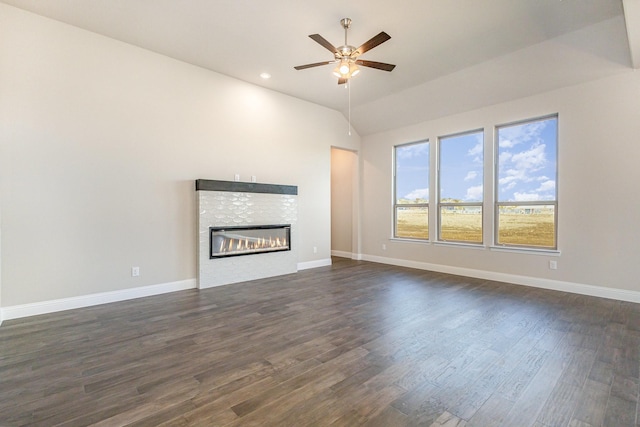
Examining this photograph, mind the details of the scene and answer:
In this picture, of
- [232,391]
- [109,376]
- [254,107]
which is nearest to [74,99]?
[254,107]

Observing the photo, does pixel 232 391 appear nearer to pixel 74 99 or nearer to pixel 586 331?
pixel 586 331

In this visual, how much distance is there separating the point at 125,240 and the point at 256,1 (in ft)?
11.2

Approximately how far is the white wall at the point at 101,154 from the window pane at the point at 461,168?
12.4 ft

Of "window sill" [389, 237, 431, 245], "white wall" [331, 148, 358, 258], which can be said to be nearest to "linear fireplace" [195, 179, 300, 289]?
"white wall" [331, 148, 358, 258]

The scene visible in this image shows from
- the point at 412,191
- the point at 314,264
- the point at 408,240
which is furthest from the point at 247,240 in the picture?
the point at 412,191

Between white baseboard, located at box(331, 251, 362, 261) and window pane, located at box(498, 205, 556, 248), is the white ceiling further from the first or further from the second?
white baseboard, located at box(331, 251, 362, 261)

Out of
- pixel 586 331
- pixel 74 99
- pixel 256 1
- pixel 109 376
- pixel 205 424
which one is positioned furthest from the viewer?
pixel 74 99

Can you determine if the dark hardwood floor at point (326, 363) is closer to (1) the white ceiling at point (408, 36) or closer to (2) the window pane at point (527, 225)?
(2) the window pane at point (527, 225)

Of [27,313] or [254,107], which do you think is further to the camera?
[254,107]

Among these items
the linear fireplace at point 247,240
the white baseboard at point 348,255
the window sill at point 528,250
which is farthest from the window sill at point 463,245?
the linear fireplace at point 247,240

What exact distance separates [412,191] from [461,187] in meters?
1.04

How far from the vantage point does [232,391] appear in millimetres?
1917

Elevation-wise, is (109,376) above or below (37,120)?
below

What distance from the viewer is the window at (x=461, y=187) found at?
538 centimetres
